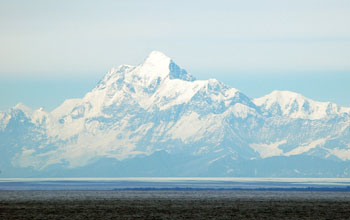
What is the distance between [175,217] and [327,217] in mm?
30951

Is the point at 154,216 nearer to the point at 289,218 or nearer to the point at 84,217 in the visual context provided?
the point at 84,217

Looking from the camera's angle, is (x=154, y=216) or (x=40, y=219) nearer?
(x=40, y=219)

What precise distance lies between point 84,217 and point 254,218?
34440 millimetres

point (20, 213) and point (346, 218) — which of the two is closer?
point (346, 218)

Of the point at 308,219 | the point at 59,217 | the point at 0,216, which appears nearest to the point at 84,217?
the point at 59,217

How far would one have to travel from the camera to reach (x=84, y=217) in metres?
186

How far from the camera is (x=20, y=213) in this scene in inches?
7815

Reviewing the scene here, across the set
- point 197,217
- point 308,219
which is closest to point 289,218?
point 308,219

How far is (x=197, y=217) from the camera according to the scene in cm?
18550

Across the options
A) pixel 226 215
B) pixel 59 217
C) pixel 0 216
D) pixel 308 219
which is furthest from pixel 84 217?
pixel 308 219

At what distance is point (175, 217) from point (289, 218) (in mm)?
23119

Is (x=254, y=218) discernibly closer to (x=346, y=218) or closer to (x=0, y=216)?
(x=346, y=218)

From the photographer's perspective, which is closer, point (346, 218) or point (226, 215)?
point (346, 218)

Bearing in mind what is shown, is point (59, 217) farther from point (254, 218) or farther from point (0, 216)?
point (254, 218)
